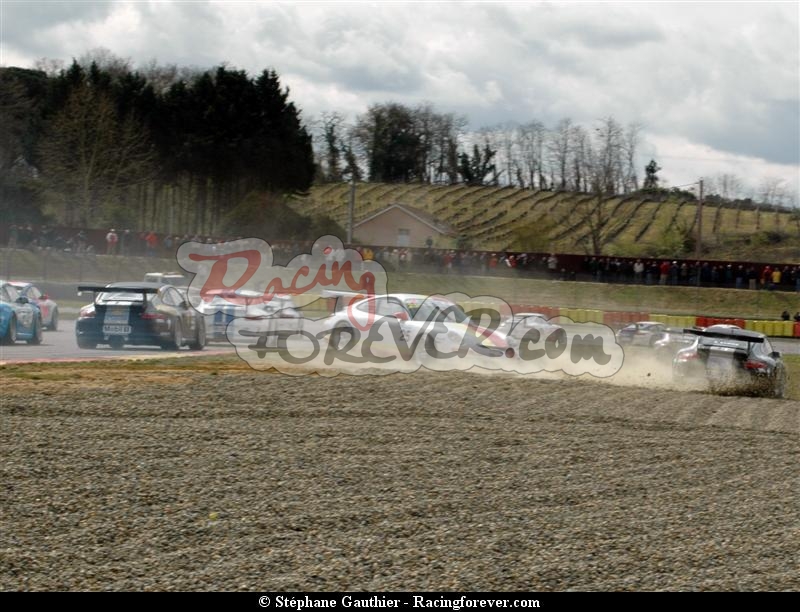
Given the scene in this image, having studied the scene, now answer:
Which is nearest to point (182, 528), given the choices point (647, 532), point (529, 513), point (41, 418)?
point (529, 513)

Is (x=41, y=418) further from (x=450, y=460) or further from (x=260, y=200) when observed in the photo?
(x=260, y=200)

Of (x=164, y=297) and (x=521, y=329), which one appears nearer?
(x=164, y=297)

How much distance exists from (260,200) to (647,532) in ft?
175

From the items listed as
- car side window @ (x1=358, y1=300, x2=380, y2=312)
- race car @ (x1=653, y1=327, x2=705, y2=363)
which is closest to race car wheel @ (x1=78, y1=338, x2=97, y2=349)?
car side window @ (x1=358, y1=300, x2=380, y2=312)

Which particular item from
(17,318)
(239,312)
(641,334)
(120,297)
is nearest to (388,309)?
(120,297)

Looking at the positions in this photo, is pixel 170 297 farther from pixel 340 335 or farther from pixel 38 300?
pixel 38 300

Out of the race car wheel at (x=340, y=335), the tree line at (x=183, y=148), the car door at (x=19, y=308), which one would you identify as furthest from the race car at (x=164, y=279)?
the tree line at (x=183, y=148)

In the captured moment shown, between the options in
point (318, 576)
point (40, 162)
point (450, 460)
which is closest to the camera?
point (318, 576)

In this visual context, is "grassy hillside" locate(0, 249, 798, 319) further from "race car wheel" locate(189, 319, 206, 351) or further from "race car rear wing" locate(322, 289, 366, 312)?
"race car wheel" locate(189, 319, 206, 351)

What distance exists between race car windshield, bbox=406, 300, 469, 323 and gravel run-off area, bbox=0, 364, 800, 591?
4.93 metres

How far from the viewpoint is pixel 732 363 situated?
1820 cm

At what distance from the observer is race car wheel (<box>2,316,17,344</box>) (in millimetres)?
20094

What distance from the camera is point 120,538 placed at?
A: 6.88m

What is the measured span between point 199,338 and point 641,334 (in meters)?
13.7
